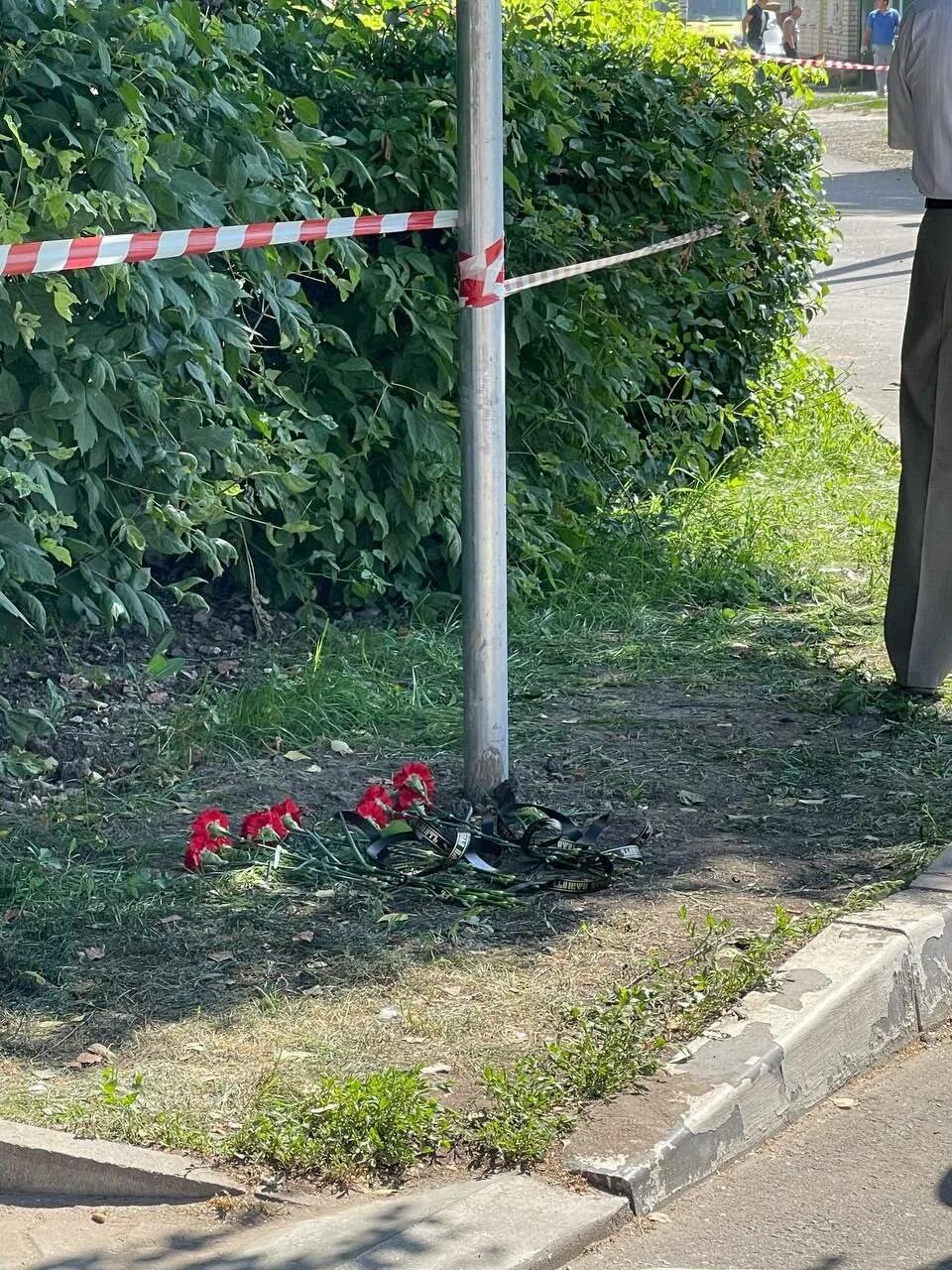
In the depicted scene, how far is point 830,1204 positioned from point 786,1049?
1.18 feet

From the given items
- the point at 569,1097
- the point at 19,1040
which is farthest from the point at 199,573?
Result: the point at 569,1097

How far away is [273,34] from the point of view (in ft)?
20.4

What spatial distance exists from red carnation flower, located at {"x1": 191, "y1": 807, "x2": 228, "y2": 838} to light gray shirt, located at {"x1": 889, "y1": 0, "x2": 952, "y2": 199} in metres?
2.75

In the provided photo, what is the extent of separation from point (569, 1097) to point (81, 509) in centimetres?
283

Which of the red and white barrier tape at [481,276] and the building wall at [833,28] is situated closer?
the red and white barrier tape at [481,276]

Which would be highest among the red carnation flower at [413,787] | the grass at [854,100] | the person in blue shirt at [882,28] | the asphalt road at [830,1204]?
the person in blue shirt at [882,28]

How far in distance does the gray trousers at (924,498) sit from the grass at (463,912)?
0.65ft

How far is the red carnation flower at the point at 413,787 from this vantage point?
4691 mm

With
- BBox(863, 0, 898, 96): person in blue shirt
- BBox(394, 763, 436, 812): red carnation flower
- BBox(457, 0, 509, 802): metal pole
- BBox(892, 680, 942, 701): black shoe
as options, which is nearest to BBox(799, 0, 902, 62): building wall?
BBox(863, 0, 898, 96): person in blue shirt

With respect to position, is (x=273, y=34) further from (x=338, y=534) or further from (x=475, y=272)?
(x=475, y=272)

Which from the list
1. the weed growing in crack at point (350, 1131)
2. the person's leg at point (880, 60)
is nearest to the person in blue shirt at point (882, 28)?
the person's leg at point (880, 60)

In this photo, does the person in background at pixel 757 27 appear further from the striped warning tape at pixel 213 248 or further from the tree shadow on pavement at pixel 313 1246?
the tree shadow on pavement at pixel 313 1246

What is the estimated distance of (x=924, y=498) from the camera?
5668 millimetres

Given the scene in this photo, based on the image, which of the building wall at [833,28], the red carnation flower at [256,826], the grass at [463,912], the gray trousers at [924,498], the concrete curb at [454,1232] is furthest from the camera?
the building wall at [833,28]
